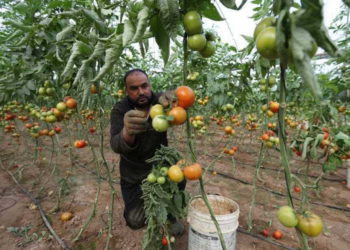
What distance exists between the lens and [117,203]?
294 cm

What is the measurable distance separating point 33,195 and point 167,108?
3115 millimetres

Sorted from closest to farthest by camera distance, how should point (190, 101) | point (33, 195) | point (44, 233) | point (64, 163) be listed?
1. point (190, 101)
2. point (44, 233)
3. point (33, 195)
4. point (64, 163)

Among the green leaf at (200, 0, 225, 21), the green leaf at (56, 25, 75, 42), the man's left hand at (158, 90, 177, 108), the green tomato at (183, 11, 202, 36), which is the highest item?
the green leaf at (56, 25, 75, 42)

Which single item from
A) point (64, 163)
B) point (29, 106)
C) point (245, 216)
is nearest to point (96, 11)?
point (245, 216)

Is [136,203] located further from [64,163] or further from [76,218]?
[64,163]

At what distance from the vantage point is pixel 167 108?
36.0 inches

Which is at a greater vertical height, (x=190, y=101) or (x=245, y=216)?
(x=190, y=101)

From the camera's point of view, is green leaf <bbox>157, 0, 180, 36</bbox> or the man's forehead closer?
green leaf <bbox>157, 0, 180, 36</bbox>

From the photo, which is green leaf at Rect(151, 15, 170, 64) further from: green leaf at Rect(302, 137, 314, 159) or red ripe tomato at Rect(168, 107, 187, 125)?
green leaf at Rect(302, 137, 314, 159)

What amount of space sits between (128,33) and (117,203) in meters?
2.67

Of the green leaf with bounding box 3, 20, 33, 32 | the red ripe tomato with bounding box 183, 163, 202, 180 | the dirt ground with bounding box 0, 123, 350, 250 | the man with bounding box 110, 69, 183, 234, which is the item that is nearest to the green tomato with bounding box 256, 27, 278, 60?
the red ripe tomato with bounding box 183, 163, 202, 180

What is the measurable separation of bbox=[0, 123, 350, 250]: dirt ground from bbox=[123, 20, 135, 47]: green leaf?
1645mm

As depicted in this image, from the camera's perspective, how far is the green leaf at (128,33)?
0.66 meters

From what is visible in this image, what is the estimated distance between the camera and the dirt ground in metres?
2.20
